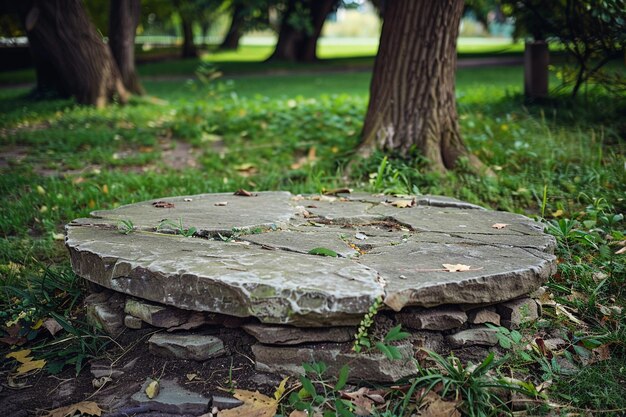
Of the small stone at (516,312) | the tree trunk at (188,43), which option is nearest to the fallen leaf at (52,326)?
the small stone at (516,312)

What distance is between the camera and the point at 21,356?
9.61ft

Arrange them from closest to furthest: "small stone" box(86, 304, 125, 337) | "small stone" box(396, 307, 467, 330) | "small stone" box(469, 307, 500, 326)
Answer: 1. "small stone" box(396, 307, 467, 330)
2. "small stone" box(469, 307, 500, 326)
3. "small stone" box(86, 304, 125, 337)

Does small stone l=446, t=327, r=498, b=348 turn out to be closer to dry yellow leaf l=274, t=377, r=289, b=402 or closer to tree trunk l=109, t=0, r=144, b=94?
dry yellow leaf l=274, t=377, r=289, b=402

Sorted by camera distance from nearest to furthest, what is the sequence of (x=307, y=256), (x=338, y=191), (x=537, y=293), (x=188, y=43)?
(x=307, y=256) < (x=537, y=293) < (x=338, y=191) < (x=188, y=43)

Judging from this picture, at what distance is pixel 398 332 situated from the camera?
8.05 ft

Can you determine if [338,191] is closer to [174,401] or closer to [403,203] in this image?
[403,203]

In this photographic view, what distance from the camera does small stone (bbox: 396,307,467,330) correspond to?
103 inches

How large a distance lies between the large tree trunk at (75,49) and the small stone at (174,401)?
7147 mm

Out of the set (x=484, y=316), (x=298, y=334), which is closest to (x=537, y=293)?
(x=484, y=316)

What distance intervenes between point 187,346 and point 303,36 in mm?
18234

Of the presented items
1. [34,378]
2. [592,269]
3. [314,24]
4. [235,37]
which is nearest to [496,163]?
[592,269]

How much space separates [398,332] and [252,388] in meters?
0.63

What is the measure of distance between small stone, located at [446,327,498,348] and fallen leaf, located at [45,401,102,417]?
4.78 feet

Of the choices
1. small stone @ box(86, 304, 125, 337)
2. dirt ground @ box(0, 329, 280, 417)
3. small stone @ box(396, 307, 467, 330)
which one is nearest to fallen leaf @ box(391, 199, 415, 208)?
small stone @ box(396, 307, 467, 330)
